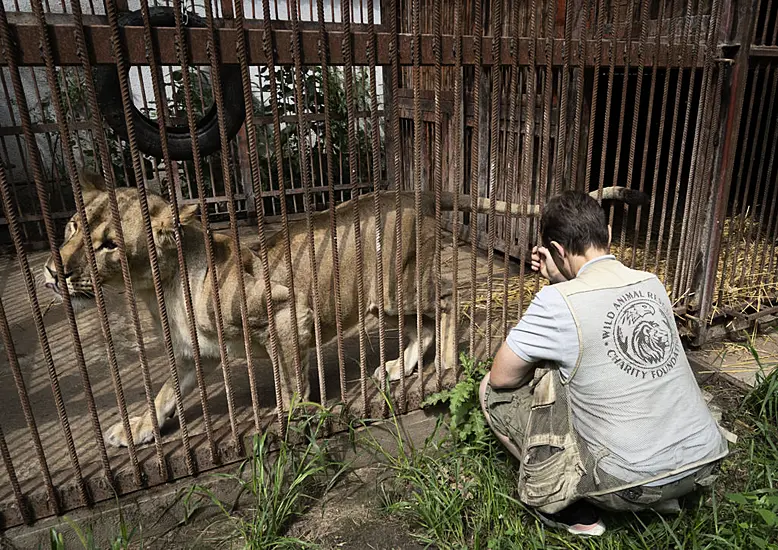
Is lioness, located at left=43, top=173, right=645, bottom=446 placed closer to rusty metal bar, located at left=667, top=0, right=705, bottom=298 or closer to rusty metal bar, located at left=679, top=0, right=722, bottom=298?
rusty metal bar, located at left=667, top=0, right=705, bottom=298

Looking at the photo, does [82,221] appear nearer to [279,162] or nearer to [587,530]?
[279,162]

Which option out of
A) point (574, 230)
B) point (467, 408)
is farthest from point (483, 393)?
point (574, 230)

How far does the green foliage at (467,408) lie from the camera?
337 cm

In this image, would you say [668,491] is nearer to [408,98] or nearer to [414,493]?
[414,493]

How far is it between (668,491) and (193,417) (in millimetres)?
2672

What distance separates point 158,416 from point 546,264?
7.78 ft

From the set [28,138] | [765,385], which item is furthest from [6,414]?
[765,385]

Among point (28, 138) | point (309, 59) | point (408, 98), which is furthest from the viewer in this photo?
point (408, 98)

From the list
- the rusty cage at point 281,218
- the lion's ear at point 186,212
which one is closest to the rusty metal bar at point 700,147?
the rusty cage at point 281,218

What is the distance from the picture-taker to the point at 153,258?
2672 millimetres

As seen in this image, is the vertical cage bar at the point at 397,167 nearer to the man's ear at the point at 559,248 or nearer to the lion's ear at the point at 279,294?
the lion's ear at the point at 279,294

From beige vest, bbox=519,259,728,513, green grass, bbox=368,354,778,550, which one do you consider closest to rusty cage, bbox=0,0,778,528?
green grass, bbox=368,354,778,550

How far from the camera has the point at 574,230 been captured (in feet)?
8.75

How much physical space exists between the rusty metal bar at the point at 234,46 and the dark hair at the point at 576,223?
958 millimetres
